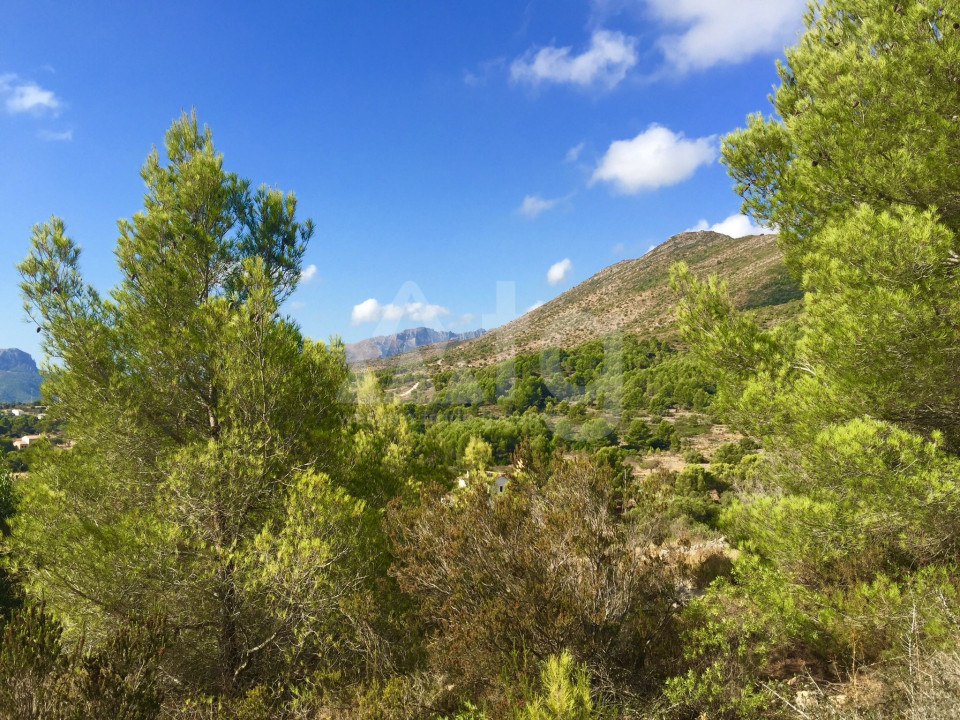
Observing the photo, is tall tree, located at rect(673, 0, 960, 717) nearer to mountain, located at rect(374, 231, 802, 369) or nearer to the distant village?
the distant village

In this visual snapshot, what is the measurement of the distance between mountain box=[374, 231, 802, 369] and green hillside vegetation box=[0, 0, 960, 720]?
49828 millimetres

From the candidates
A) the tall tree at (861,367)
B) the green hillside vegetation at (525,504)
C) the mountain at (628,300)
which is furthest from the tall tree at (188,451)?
the mountain at (628,300)

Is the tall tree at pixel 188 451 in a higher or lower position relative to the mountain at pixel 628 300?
lower

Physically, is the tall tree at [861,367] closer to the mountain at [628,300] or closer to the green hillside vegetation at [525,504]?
the green hillside vegetation at [525,504]

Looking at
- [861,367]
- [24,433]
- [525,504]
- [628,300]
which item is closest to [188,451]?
[525,504]

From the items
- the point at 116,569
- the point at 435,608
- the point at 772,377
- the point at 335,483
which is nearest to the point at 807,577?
the point at 772,377

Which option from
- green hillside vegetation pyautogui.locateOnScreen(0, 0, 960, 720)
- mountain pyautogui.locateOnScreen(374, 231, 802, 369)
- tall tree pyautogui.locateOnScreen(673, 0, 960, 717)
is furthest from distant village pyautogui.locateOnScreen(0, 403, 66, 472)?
mountain pyautogui.locateOnScreen(374, 231, 802, 369)

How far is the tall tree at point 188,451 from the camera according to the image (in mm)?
5195

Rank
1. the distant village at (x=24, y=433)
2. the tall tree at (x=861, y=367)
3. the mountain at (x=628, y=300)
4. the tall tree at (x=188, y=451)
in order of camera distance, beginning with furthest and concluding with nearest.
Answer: the mountain at (x=628, y=300), the distant village at (x=24, y=433), the tall tree at (x=188, y=451), the tall tree at (x=861, y=367)

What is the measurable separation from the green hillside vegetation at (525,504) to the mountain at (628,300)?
163ft

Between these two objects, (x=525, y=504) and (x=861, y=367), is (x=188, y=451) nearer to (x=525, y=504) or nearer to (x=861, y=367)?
(x=525, y=504)

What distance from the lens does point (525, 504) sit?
5.65 meters

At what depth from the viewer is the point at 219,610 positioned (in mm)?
5363

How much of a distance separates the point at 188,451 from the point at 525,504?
441cm
